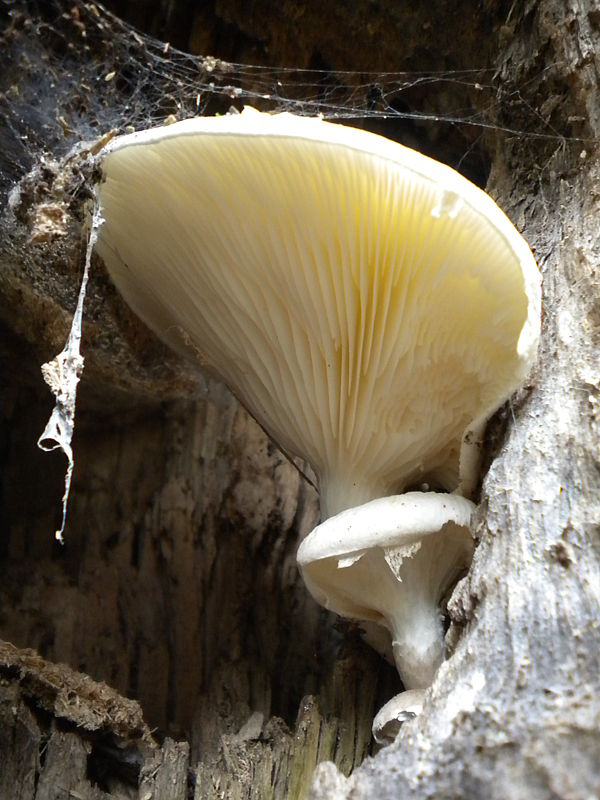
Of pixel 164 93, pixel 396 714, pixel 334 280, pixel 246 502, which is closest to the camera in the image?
pixel 396 714

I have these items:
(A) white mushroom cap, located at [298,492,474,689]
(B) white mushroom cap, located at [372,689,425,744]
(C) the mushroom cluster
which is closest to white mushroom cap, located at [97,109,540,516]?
(C) the mushroom cluster

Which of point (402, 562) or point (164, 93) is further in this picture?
point (164, 93)

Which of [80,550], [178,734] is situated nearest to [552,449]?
[178,734]

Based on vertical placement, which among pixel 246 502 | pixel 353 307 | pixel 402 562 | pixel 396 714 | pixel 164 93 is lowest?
pixel 396 714

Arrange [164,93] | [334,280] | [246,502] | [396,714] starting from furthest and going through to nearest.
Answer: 1. [246,502]
2. [164,93]
3. [334,280]
4. [396,714]

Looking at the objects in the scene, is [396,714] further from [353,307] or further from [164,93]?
[164,93]

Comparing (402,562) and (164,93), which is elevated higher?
(164,93)

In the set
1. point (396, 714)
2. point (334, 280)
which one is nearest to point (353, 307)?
point (334, 280)

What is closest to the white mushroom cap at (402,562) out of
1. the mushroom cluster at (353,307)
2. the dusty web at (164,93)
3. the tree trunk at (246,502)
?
the mushroom cluster at (353,307)
